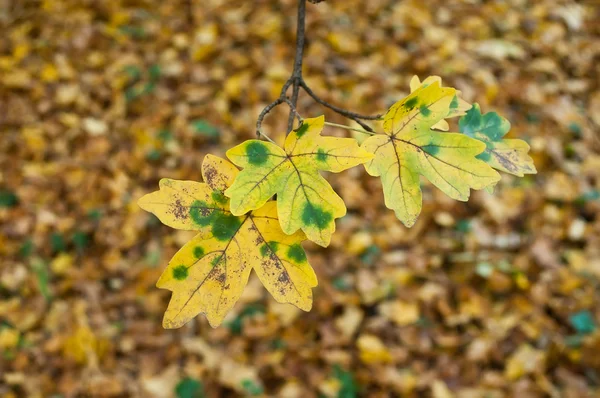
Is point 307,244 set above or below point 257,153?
below

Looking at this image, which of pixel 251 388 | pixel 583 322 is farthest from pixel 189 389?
pixel 583 322

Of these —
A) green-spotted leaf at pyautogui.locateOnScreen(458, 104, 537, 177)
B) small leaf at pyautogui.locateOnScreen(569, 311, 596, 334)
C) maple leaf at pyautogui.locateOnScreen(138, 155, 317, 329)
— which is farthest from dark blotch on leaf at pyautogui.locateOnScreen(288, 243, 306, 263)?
small leaf at pyautogui.locateOnScreen(569, 311, 596, 334)

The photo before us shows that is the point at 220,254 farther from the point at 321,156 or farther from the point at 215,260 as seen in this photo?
the point at 321,156

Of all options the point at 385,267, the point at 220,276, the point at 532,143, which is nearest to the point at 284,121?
the point at 385,267

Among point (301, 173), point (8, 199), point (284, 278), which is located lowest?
point (8, 199)

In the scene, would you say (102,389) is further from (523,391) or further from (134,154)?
(523,391)

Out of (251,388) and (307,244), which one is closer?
(251,388)

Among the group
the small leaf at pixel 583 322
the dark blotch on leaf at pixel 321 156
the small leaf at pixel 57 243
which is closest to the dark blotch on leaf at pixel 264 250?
the dark blotch on leaf at pixel 321 156
